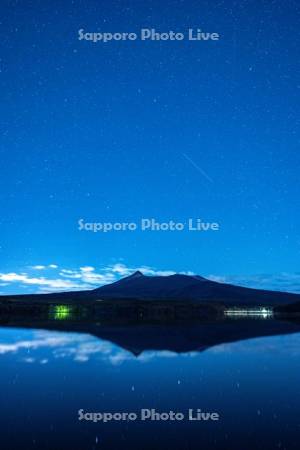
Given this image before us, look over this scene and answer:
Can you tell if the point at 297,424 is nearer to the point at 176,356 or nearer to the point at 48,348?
the point at 176,356

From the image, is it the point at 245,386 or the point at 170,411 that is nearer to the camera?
the point at 170,411

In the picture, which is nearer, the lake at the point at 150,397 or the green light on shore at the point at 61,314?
the lake at the point at 150,397

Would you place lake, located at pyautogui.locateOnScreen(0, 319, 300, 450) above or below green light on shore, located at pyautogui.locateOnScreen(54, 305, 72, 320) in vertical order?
below

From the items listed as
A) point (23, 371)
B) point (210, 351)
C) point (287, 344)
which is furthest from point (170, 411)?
point (287, 344)

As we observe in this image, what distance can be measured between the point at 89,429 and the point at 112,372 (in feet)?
20.2

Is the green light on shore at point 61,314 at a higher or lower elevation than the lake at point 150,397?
higher

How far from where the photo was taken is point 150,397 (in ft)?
35.6

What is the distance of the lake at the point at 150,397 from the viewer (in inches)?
301

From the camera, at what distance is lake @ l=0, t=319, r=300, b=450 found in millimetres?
7641

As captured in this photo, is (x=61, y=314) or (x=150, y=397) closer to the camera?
(x=150, y=397)

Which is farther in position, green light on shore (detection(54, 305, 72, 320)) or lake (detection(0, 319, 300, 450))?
green light on shore (detection(54, 305, 72, 320))

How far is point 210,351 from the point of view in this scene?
19.6 meters

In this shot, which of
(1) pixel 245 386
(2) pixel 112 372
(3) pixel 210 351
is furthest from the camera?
(3) pixel 210 351

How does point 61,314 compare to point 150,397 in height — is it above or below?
above
